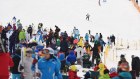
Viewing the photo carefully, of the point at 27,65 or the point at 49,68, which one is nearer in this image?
the point at 49,68

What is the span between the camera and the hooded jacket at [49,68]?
388 inches

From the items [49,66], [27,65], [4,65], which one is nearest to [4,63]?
[4,65]

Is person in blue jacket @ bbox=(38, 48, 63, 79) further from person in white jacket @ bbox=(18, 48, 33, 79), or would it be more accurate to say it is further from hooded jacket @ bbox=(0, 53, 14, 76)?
person in white jacket @ bbox=(18, 48, 33, 79)

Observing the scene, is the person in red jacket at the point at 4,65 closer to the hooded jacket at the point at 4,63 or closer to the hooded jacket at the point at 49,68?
the hooded jacket at the point at 4,63

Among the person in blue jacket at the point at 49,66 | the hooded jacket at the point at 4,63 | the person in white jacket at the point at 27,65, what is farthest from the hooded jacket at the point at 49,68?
the person in white jacket at the point at 27,65

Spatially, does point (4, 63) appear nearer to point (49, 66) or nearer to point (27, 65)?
point (49, 66)

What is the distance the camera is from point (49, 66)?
9.87 metres

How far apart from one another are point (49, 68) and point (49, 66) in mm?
43

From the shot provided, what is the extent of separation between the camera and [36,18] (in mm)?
50875

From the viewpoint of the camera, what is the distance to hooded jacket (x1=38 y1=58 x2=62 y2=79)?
985 centimetres

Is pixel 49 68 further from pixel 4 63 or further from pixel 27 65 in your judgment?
pixel 27 65

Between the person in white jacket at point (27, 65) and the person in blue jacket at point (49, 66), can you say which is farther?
the person in white jacket at point (27, 65)

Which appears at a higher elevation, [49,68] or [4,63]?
[4,63]

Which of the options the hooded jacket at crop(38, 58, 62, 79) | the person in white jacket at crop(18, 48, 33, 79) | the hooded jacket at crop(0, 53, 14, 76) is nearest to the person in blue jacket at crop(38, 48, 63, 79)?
the hooded jacket at crop(38, 58, 62, 79)
